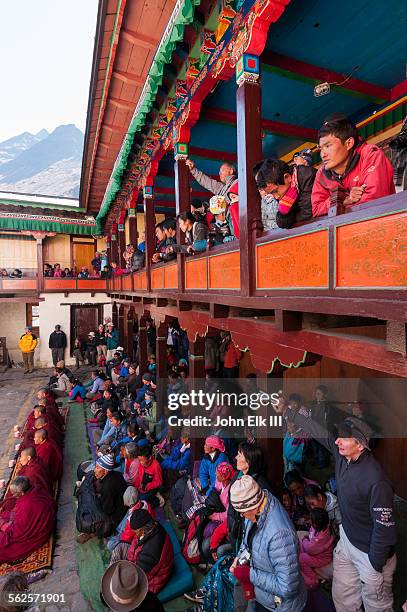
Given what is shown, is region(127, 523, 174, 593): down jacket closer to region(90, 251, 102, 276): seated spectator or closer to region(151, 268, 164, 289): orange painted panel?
region(151, 268, 164, 289): orange painted panel

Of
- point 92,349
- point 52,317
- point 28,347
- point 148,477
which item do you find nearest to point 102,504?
point 148,477

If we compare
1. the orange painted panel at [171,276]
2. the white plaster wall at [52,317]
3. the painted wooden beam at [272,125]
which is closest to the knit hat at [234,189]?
the orange painted panel at [171,276]

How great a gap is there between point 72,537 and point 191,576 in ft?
6.77

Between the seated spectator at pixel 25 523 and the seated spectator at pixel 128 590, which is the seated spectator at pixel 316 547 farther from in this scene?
the seated spectator at pixel 25 523

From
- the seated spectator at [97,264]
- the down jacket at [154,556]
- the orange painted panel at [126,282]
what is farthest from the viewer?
the seated spectator at [97,264]

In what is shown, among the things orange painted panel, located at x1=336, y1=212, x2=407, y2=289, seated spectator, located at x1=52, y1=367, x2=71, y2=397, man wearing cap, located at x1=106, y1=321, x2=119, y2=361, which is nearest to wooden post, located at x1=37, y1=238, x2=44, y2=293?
man wearing cap, located at x1=106, y1=321, x2=119, y2=361

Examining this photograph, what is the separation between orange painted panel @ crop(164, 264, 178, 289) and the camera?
19.1 ft

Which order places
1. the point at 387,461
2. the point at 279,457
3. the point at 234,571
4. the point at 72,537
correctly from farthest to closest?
the point at 387,461, the point at 72,537, the point at 279,457, the point at 234,571

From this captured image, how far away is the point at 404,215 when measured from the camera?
5.72ft

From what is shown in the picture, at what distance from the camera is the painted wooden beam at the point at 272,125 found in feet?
17.8

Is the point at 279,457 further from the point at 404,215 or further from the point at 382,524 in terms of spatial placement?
the point at 404,215

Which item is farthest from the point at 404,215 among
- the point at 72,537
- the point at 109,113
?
the point at 109,113

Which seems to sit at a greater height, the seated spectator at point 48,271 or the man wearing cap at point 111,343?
the seated spectator at point 48,271

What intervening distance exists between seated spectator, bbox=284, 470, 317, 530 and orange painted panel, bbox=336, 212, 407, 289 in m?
3.16
